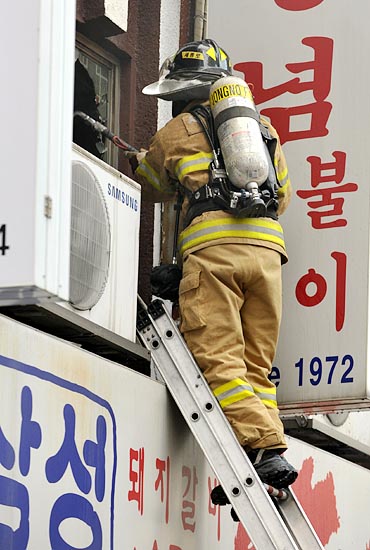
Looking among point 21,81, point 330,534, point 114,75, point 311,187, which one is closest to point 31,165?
point 21,81

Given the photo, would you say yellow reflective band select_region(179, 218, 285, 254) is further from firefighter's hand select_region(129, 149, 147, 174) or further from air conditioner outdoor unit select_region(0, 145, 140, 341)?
firefighter's hand select_region(129, 149, 147, 174)

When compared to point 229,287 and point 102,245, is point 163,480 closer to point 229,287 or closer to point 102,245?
point 229,287

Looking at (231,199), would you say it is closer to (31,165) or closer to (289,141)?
(289,141)

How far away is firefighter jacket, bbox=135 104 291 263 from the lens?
21.3ft

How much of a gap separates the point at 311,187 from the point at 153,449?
1.71 meters

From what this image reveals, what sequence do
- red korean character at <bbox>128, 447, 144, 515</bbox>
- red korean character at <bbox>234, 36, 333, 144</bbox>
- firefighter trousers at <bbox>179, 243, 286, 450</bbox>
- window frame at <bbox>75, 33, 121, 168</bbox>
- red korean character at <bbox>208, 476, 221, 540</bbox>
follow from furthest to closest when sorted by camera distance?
window frame at <bbox>75, 33, 121, 168</bbox> → red korean character at <bbox>234, 36, 333, 144</bbox> → red korean character at <bbox>208, 476, 221, 540</bbox> → firefighter trousers at <bbox>179, 243, 286, 450</bbox> → red korean character at <bbox>128, 447, 144, 515</bbox>

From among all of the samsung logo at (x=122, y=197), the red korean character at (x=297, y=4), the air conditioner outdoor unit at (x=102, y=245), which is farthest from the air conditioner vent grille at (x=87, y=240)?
the red korean character at (x=297, y=4)

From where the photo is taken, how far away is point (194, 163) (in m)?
6.59

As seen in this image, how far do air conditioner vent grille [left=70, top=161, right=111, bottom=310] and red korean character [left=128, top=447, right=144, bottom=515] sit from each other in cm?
66

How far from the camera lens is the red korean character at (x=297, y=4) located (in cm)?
754

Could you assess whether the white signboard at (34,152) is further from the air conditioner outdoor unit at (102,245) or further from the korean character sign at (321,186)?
the korean character sign at (321,186)

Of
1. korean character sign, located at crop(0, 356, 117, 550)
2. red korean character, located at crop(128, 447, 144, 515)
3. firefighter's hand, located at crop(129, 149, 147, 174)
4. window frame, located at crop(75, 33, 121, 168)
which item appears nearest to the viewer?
korean character sign, located at crop(0, 356, 117, 550)

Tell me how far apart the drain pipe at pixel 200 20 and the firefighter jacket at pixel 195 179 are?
1.48 meters

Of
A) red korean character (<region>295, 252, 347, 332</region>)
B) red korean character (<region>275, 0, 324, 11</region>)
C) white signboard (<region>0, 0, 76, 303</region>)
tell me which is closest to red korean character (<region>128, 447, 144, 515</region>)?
red korean character (<region>295, 252, 347, 332</region>)
